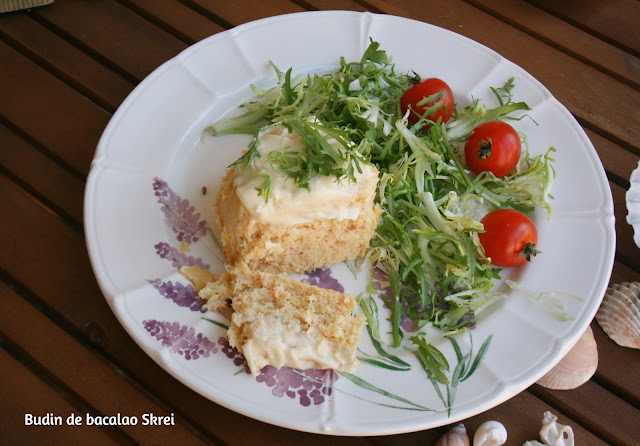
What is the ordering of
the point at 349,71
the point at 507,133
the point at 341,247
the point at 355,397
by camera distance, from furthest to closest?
the point at 349,71, the point at 507,133, the point at 341,247, the point at 355,397

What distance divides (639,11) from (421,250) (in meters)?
2.77

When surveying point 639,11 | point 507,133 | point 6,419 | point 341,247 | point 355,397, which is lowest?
point 6,419

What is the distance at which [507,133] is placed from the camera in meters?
3.04

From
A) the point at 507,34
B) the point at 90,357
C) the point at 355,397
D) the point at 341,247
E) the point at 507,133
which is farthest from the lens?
the point at 507,34

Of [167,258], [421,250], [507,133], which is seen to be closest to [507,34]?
[507,133]

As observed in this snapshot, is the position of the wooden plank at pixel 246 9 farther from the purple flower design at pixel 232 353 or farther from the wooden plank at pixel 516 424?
the wooden plank at pixel 516 424

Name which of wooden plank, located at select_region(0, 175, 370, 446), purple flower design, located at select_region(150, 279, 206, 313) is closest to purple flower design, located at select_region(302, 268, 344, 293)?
purple flower design, located at select_region(150, 279, 206, 313)

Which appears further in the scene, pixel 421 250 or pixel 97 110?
pixel 97 110

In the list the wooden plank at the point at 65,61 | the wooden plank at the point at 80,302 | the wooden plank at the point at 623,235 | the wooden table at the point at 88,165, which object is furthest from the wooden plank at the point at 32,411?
the wooden plank at the point at 623,235

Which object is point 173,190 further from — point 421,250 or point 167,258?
point 421,250

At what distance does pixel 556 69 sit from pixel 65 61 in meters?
3.22

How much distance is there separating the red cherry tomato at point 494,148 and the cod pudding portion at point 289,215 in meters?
0.64

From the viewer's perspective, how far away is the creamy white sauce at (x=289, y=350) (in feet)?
7.52

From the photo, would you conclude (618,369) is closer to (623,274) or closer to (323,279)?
(623,274)
